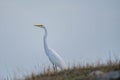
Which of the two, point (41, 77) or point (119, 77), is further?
point (41, 77)

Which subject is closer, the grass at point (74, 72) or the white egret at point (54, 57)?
the grass at point (74, 72)

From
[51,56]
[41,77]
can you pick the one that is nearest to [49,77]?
[41,77]

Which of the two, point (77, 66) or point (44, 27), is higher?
point (44, 27)

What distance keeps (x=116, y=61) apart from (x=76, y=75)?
1.35 m

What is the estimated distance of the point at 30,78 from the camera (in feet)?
45.6

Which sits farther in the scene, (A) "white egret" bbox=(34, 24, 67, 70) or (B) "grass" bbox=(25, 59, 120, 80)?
(A) "white egret" bbox=(34, 24, 67, 70)

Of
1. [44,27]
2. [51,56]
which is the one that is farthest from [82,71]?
[44,27]

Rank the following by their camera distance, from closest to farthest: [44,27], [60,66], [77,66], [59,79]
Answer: [59,79], [77,66], [60,66], [44,27]

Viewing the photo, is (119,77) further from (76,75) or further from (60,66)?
(60,66)

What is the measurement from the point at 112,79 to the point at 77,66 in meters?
4.51

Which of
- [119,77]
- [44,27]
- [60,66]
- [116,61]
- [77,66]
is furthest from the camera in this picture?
[44,27]

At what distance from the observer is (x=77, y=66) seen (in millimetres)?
14656

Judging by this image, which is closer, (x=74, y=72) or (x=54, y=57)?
(x=74, y=72)

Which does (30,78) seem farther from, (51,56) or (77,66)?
(51,56)
